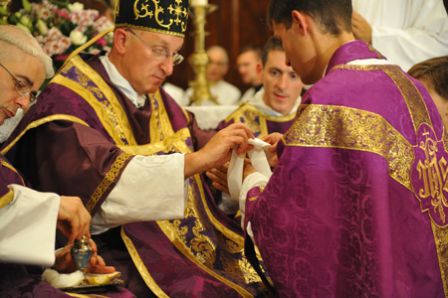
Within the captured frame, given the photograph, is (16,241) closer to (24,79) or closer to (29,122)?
(24,79)

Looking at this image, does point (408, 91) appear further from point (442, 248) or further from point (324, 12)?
point (442, 248)

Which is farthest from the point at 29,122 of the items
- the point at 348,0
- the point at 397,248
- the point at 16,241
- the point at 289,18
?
the point at 397,248

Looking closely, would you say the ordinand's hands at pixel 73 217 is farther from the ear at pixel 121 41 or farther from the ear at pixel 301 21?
the ear at pixel 121 41

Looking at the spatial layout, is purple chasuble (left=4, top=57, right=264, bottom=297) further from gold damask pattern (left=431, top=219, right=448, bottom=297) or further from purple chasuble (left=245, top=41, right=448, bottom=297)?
gold damask pattern (left=431, top=219, right=448, bottom=297)

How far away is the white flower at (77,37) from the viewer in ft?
17.1

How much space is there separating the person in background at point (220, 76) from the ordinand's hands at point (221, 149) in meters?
7.47

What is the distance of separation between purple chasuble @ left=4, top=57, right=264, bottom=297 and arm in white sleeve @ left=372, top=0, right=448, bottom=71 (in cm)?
194

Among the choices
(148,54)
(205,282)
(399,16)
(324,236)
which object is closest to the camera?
(324,236)

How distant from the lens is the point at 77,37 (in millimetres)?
5211

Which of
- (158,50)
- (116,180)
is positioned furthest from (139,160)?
(158,50)

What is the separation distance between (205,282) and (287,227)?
775 millimetres

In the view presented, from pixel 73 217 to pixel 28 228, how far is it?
0.19 metres

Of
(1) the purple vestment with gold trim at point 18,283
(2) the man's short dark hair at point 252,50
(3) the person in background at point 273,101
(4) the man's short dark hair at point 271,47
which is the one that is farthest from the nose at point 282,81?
(2) the man's short dark hair at point 252,50

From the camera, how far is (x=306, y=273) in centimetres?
319
